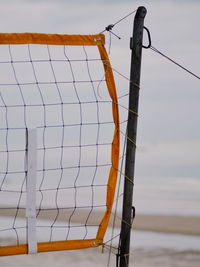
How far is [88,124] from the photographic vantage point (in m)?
5.86

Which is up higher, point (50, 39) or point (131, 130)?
point (50, 39)

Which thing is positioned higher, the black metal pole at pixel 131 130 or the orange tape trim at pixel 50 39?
the orange tape trim at pixel 50 39

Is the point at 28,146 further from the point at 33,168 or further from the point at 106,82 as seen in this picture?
the point at 106,82

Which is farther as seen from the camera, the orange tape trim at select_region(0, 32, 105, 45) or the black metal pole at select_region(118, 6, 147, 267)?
the black metal pole at select_region(118, 6, 147, 267)

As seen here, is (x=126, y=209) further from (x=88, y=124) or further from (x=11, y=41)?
(x=11, y=41)

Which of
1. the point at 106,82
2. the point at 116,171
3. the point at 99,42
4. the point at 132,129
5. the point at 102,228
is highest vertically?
the point at 99,42

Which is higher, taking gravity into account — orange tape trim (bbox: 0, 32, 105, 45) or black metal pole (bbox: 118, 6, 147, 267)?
orange tape trim (bbox: 0, 32, 105, 45)

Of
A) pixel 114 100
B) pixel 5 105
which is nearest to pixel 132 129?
pixel 114 100

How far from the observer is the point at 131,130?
5910 mm

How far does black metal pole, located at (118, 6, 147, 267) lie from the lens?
5.87m

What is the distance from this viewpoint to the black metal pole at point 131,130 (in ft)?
19.2

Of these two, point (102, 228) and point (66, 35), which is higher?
point (66, 35)

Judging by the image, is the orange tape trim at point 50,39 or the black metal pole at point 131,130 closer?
the orange tape trim at point 50,39

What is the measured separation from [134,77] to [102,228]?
144 centimetres
